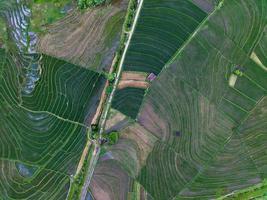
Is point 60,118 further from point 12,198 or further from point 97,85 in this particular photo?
point 12,198

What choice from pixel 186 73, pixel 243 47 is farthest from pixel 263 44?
pixel 186 73

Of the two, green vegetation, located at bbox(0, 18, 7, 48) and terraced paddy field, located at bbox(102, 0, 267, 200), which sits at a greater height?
green vegetation, located at bbox(0, 18, 7, 48)

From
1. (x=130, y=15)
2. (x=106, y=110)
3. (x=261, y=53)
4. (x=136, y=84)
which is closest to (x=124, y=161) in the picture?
(x=106, y=110)

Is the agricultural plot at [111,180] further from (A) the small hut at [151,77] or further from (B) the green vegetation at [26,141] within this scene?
(A) the small hut at [151,77]

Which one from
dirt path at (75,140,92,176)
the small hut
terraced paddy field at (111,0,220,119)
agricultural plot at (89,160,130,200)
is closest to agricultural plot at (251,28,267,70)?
terraced paddy field at (111,0,220,119)

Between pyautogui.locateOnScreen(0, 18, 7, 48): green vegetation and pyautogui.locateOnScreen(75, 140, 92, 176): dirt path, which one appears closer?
pyautogui.locateOnScreen(0, 18, 7, 48): green vegetation

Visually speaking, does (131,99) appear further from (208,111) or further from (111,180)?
(111,180)

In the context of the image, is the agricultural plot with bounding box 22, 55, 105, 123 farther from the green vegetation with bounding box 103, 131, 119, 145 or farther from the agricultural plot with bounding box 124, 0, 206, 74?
the agricultural plot with bounding box 124, 0, 206, 74
